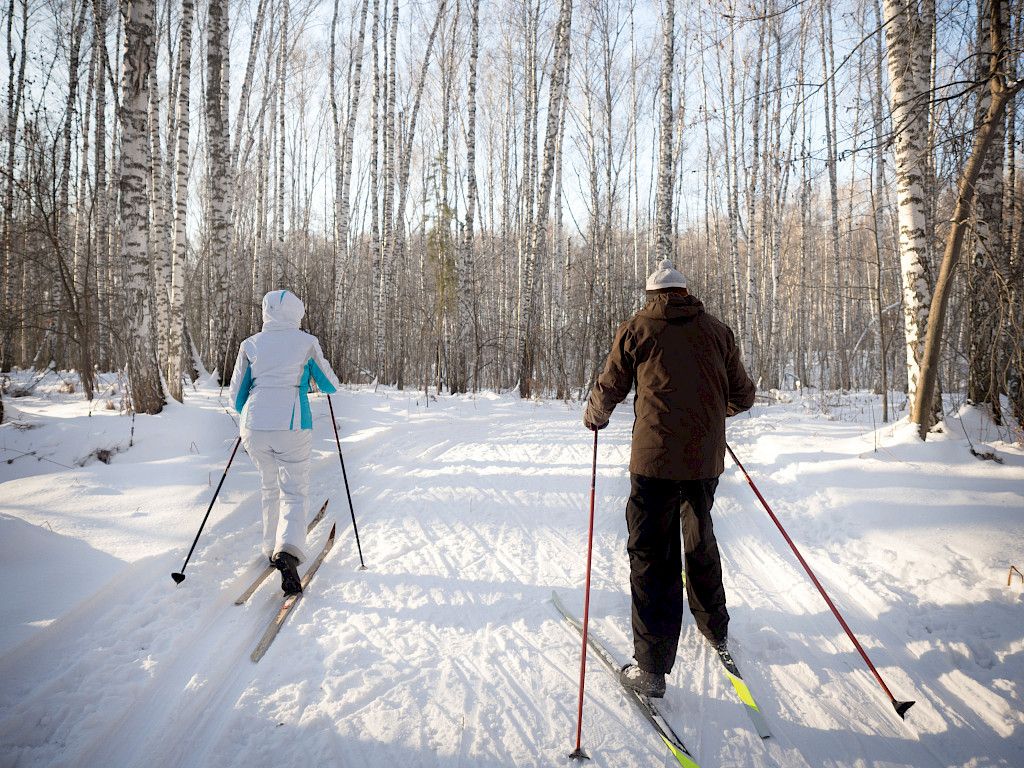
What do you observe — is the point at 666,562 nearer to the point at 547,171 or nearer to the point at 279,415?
the point at 279,415

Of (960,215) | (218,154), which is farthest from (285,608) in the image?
(218,154)

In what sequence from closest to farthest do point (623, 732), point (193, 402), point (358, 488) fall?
point (623, 732), point (358, 488), point (193, 402)

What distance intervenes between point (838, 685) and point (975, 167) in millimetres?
4385

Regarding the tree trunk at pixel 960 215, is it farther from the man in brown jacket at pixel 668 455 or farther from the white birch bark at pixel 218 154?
the white birch bark at pixel 218 154

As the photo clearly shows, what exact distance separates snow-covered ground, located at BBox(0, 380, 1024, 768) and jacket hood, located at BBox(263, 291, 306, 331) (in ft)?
6.00

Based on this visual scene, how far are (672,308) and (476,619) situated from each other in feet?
7.32

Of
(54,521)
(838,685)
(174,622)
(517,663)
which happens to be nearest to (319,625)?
(174,622)

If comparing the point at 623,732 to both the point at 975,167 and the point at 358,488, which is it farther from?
the point at 975,167

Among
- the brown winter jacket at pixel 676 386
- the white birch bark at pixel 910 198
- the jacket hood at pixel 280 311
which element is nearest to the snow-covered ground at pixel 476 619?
the white birch bark at pixel 910 198

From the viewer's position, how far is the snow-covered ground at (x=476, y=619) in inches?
84.1

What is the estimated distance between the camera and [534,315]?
11836 millimetres

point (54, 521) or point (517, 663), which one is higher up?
point (54, 521)

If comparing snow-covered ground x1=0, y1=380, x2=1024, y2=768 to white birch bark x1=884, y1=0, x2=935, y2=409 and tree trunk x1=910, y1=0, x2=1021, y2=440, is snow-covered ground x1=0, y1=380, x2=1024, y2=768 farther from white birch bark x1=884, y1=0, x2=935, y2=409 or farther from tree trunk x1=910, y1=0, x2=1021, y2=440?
white birch bark x1=884, y1=0, x2=935, y2=409

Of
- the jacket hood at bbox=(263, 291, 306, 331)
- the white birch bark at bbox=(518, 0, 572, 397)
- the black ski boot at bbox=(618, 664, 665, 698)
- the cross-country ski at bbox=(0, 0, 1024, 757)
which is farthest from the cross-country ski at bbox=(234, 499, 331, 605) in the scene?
the white birch bark at bbox=(518, 0, 572, 397)
